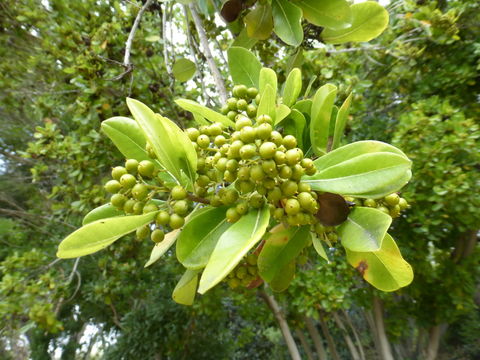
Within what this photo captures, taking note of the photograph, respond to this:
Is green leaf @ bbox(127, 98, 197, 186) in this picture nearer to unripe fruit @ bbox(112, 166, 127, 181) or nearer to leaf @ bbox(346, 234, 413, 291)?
unripe fruit @ bbox(112, 166, 127, 181)

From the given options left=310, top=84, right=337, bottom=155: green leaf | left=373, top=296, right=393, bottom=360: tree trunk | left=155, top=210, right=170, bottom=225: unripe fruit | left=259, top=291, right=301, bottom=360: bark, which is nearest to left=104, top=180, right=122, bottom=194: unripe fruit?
left=155, top=210, right=170, bottom=225: unripe fruit

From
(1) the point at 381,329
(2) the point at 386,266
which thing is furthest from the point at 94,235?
(1) the point at 381,329

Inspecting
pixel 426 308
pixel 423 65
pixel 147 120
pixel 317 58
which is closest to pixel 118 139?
pixel 147 120

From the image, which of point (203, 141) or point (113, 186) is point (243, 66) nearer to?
point (203, 141)

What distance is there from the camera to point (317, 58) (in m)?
3.18

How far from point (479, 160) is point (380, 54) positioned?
1.86m

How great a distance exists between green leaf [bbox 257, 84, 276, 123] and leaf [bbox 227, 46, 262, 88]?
1.28ft

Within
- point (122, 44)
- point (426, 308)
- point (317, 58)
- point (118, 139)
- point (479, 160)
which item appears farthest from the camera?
point (426, 308)

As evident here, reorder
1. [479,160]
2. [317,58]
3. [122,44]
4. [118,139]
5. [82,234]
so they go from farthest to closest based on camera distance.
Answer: [317,58] → [122,44] → [479,160] → [118,139] → [82,234]

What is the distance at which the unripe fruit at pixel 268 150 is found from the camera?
2.14 feet

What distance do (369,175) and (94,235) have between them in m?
0.59

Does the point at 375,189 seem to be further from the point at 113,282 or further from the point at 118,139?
the point at 113,282

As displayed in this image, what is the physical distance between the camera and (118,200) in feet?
2.52

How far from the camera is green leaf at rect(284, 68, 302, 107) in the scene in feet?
3.08
